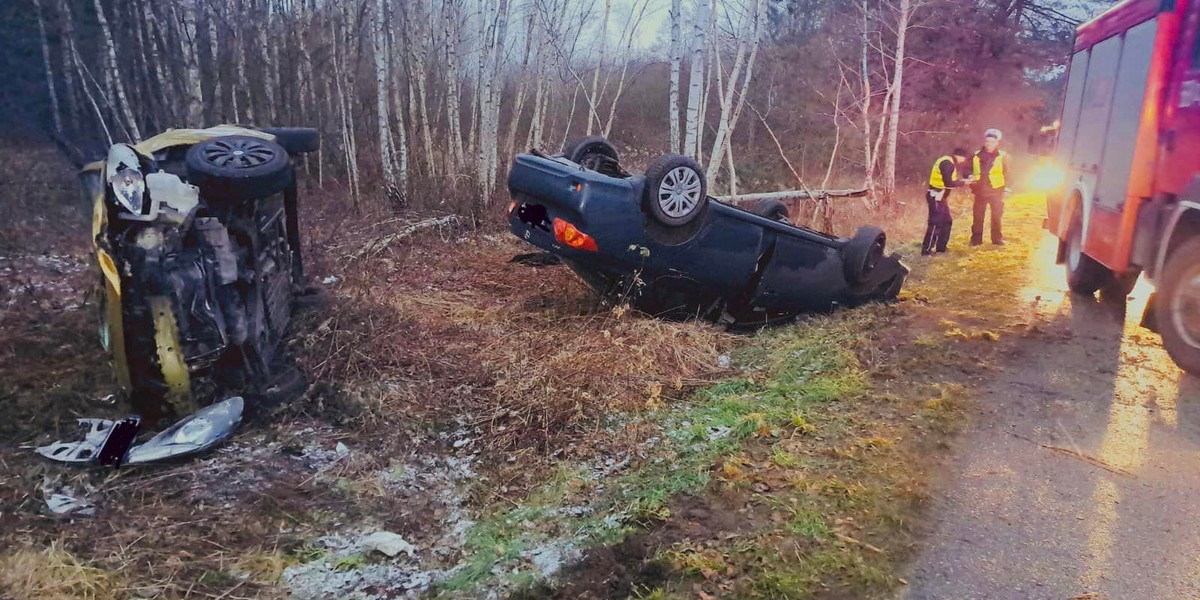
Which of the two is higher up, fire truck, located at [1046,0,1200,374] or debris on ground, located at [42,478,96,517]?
fire truck, located at [1046,0,1200,374]

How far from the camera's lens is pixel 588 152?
19.5ft

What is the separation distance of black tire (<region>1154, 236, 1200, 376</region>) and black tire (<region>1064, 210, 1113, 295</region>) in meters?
1.94

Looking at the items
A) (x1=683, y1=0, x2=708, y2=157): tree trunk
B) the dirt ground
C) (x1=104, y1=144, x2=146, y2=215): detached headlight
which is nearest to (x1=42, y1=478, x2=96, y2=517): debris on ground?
the dirt ground

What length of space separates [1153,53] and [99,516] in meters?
6.42

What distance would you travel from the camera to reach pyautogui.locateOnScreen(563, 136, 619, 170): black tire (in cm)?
584

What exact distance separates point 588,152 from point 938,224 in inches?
213

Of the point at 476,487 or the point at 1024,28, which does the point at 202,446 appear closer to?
the point at 476,487

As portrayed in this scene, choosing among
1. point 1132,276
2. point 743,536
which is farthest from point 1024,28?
point 743,536

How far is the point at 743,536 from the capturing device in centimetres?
273

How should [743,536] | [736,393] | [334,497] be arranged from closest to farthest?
[743,536], [334,497], [736,393]

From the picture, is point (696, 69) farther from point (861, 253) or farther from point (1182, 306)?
point (1182, 306)

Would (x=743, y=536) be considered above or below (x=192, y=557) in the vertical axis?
above

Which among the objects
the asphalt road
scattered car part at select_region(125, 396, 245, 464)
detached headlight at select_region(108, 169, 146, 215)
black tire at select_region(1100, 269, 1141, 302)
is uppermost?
detached headlight at select_region(108, 169, 146, 215)

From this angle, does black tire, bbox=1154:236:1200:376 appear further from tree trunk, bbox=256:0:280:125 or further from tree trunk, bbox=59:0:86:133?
tree trunk, bbox=59:0:86:133
